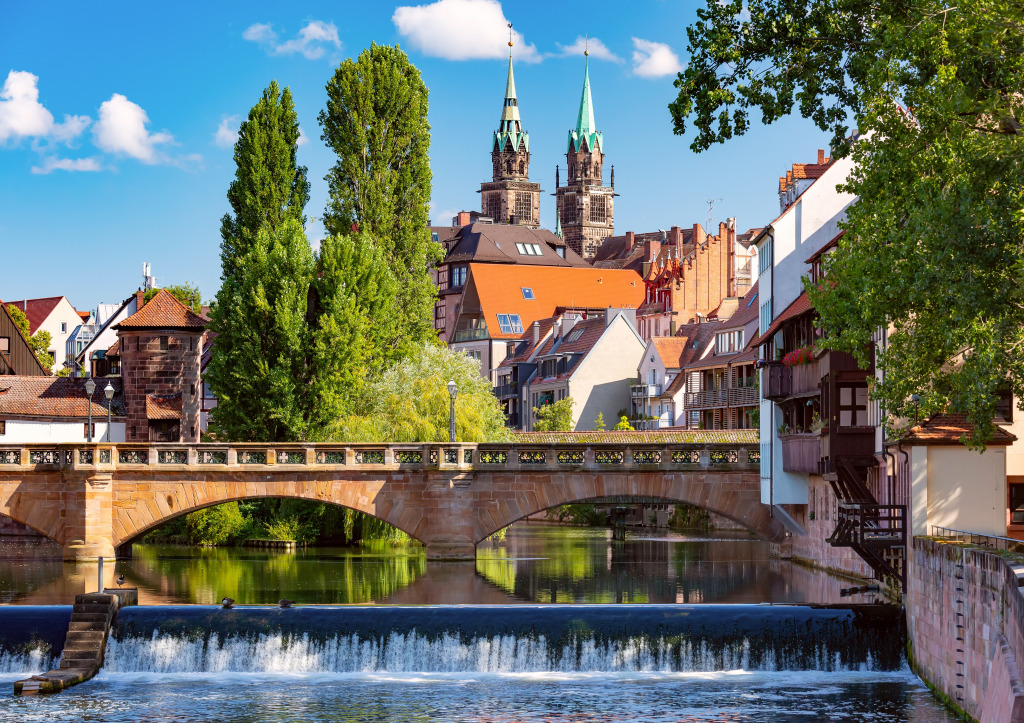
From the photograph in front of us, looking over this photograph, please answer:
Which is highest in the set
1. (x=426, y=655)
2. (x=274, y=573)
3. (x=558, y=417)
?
(x=558, y=417)

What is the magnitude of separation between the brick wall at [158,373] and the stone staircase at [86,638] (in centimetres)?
3524

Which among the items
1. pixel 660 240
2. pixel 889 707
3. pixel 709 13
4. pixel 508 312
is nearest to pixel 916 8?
pixel 709 13

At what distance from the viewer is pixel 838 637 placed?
115 ft

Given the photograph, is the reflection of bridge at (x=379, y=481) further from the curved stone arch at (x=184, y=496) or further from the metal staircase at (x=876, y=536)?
the metal staircase at (x=876, y=536)

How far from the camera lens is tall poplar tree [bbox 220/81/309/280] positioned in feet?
230

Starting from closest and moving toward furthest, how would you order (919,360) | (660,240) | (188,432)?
(919,360)
(188,432)
(660,240)

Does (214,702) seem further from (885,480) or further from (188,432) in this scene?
(188,432)

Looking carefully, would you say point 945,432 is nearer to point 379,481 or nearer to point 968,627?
point 968,627

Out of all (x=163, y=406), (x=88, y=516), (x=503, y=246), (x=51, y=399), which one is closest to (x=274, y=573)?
(x=88, y=516)

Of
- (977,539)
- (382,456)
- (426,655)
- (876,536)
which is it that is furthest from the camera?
(382,456)

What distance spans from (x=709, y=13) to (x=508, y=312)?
4764 inches

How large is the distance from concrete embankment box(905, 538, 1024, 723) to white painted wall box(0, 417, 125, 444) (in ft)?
165

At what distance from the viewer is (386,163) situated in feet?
241

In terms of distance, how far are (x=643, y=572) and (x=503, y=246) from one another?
114457 millimetres
